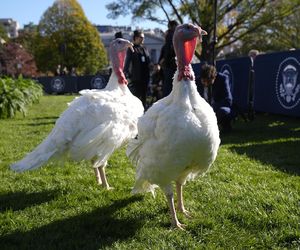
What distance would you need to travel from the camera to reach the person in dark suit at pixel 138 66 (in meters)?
9.81

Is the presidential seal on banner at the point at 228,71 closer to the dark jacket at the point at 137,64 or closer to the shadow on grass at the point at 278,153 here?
the dark jacket at the point at 137,64

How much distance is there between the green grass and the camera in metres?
3.85

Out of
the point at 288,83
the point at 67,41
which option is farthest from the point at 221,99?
the point at 67,41

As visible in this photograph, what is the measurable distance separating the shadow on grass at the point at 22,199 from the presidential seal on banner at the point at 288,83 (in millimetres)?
7140

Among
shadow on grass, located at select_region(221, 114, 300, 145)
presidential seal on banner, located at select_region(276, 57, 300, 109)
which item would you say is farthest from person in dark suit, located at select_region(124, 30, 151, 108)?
presidential seal on banner, located at select_region(276, 57, 300, 109)

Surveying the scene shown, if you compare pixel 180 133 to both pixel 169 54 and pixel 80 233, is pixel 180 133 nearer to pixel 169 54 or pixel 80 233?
pixel 80 233

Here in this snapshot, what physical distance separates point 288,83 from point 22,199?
7813 mm

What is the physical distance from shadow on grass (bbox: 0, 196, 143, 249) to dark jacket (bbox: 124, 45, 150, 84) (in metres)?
5.74

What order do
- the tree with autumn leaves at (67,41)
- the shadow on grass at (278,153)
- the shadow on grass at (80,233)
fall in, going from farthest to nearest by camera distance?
1. the tree with autumn leaves at (67,41)
2. the shadow on grass at (278,153)
3. the shadow on grass at (80,233)

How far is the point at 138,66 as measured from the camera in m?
9.91

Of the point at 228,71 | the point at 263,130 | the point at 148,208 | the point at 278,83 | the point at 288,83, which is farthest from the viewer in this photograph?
the point at 228,71

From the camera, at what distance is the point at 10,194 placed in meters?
5.28

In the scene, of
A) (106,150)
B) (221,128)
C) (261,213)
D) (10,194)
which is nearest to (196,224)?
(261,213)

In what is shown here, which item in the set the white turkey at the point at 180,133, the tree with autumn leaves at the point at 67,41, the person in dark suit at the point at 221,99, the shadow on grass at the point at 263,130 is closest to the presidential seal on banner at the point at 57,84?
the tree with autumn leaves at the point at 67,41
